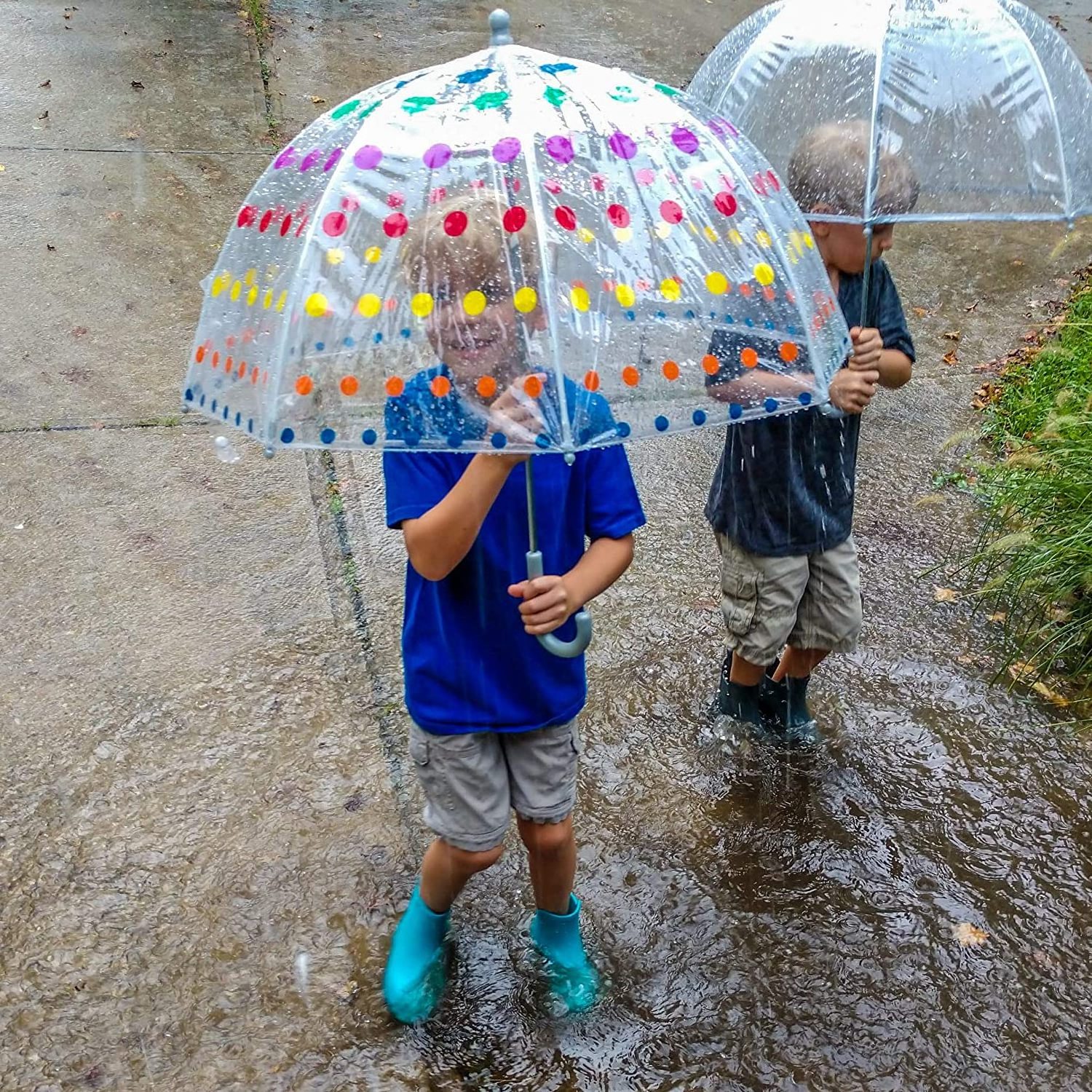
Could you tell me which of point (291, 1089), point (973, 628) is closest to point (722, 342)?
point (291, 1089)

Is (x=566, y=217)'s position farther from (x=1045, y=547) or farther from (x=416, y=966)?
(x=1045, y=547)

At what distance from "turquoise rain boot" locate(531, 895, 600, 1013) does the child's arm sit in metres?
0.74

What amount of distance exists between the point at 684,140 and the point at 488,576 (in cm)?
80

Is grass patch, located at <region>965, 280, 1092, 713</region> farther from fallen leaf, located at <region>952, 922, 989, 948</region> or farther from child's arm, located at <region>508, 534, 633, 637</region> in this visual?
child's arm, located at <region>508, 534, 633, 637</region>

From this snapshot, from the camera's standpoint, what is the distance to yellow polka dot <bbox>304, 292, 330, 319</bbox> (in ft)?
6.17

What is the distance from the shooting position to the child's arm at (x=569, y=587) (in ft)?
6.66

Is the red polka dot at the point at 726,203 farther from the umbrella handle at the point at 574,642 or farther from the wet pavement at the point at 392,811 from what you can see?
the wet pavement at the point at 392,811

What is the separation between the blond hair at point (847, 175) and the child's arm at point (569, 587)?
93 cm

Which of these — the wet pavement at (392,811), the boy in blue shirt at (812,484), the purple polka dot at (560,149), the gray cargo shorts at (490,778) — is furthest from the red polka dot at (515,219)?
the wet pavement at (392,811)

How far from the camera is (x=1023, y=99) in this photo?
2633 mm

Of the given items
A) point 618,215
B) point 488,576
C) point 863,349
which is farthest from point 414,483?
point 863,349

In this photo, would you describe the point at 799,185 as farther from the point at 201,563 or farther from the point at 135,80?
the point at 135,80

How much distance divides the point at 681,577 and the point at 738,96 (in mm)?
1580

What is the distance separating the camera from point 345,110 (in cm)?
204
